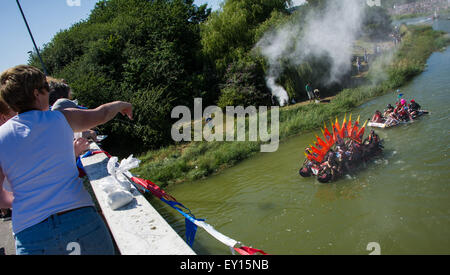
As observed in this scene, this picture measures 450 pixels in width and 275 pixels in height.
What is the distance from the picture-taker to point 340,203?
24.8 feet

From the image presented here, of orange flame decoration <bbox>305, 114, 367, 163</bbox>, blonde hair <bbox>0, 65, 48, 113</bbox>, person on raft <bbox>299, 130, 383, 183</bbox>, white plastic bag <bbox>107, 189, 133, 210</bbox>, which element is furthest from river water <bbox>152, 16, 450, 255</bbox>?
blonde hair <bbox>0, 65, 48, 113</bbox>

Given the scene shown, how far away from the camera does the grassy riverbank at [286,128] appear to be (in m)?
11.9

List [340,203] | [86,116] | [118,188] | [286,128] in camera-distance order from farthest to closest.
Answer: [286,128] < [340,203] < [118,188] < [86,116]

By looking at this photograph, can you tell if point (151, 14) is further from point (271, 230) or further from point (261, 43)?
point (271, 230)

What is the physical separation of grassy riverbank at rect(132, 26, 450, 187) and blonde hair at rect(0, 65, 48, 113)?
9583 millimetres

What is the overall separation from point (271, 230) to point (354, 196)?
2326mm

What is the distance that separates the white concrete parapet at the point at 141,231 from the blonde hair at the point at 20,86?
98cm

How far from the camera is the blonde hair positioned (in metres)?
1.77

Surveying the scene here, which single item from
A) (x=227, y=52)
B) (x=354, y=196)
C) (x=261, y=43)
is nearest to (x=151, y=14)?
(x=227, y=52)

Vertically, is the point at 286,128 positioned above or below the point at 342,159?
above

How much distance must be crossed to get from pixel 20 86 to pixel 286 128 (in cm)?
1301

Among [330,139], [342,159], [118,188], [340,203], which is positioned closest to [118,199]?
[118,188]

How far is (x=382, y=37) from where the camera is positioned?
2767cm

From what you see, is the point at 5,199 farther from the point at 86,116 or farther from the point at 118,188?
the point at 118,188
